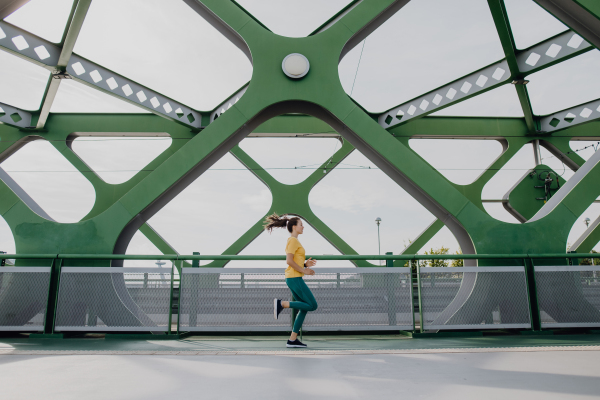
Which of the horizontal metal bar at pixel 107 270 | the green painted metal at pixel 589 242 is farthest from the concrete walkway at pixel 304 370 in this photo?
the green painted metal at pixel 589 242

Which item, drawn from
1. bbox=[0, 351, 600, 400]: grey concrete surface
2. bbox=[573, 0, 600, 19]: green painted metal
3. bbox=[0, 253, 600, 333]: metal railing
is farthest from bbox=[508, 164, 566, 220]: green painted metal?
bbox=[0, 351, 600, 400]: grey concrete surface

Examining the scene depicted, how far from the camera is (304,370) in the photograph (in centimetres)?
328

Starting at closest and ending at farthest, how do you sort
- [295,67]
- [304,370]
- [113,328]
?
→ [304,370] → [113,328] → [295,67]

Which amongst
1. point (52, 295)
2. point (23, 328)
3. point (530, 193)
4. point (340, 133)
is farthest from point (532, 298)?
point (530, 193)

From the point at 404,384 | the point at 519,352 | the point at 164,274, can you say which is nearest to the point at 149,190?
the point at 164,274

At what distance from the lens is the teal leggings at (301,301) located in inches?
180

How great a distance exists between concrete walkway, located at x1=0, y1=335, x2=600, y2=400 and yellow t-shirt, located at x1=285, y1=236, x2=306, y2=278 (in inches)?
→ 33.3

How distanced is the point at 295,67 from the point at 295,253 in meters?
3.89

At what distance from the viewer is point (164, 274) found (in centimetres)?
564

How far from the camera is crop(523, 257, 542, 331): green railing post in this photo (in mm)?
5668

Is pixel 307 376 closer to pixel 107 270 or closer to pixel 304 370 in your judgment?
pixel 304 370

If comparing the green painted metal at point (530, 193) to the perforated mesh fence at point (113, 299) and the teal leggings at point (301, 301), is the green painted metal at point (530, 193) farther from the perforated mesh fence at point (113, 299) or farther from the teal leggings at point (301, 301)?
the perforated mesh fence at point (113, 299)

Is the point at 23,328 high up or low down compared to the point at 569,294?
down

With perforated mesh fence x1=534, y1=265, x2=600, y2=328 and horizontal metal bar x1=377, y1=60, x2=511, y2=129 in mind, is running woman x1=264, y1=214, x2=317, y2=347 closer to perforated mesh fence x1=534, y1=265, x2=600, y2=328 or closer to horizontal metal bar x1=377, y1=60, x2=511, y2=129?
perforated mesh fence x1=534, y1=265, x2=600, y2=328
